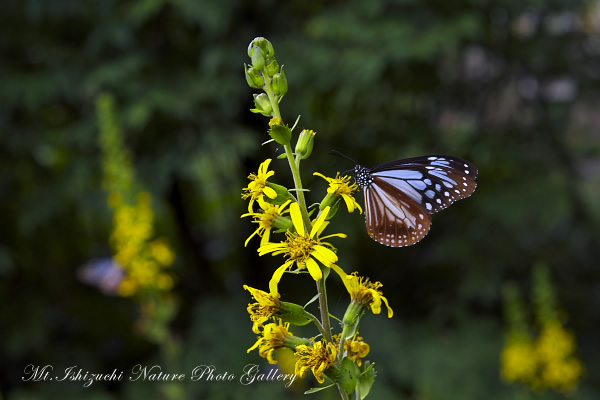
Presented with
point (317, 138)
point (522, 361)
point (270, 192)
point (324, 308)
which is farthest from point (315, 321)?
point (317, 138)

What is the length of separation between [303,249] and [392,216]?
19.0 inches

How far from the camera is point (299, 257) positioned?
1296mm

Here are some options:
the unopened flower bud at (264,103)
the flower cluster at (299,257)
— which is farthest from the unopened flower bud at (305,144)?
the unopened flower bud at (264,103)

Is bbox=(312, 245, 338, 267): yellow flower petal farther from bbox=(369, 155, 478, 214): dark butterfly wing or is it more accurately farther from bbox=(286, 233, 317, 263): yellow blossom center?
bbox=(369, 155, 478, 214): dark butterfly wing

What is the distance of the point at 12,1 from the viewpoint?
5.30m

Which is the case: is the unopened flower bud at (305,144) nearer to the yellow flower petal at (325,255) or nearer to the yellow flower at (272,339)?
the yellow flower petal at (325,255)

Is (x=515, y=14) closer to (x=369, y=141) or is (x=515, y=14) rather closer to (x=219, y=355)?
(x=369, y=141)

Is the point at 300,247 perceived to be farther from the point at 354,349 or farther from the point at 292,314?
the point at 354,349

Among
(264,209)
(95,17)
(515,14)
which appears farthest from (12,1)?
(264,209)

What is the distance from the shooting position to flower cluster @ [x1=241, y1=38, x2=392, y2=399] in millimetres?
1260

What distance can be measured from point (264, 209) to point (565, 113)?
5272mm

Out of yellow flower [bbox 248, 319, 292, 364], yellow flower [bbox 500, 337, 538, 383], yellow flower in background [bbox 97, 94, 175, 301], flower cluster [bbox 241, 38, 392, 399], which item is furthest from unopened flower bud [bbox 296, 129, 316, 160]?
yellow flower [bbox 500, 337, 538, 383]

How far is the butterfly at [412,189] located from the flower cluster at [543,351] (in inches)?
87.4

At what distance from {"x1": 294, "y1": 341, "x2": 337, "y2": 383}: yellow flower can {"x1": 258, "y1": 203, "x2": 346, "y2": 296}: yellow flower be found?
166 millimetres
